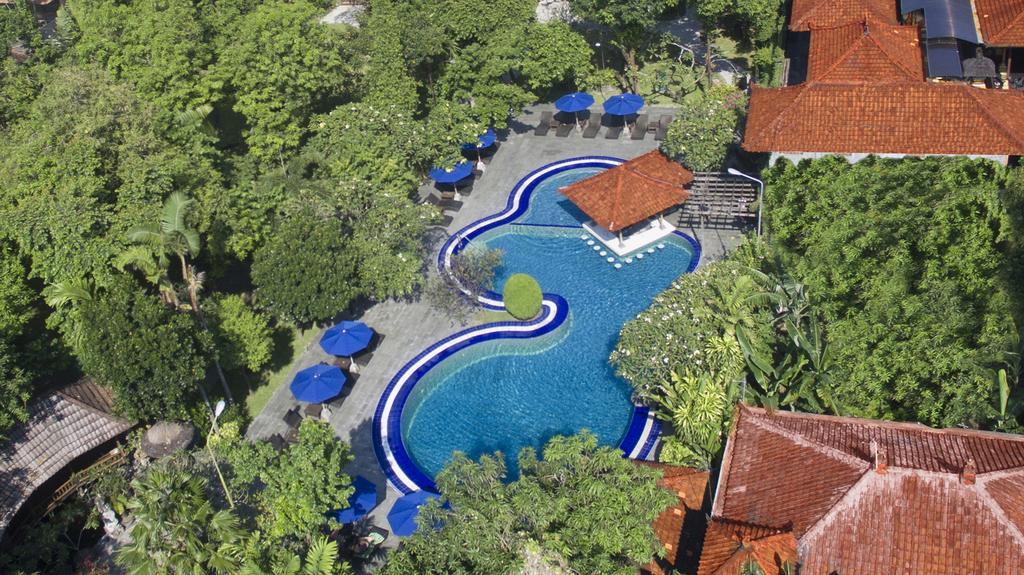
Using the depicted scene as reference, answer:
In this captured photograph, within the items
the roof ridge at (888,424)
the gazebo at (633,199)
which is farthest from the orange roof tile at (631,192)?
the roof ridge at (888,424)

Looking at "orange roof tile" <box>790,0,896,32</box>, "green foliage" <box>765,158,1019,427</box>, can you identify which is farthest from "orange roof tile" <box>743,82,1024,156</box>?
"orange roof tile" <box>790,0,896,32</box>

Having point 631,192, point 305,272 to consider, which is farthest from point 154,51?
point 631,192

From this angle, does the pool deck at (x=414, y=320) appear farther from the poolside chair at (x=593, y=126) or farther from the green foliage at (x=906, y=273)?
the green foliage at (x=906, y=273)

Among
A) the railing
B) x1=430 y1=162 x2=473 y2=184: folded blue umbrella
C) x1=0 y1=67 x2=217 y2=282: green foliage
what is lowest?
the railing

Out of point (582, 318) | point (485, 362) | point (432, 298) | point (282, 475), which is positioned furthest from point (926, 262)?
point (282, 475)

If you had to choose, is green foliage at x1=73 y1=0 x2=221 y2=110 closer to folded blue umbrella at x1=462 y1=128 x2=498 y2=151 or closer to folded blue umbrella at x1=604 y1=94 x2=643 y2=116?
folded blue umbrella at x1=462 y1=128 x2=498 y2=151
